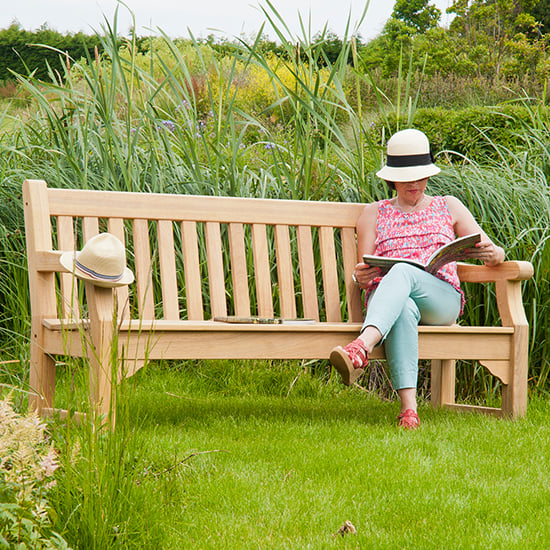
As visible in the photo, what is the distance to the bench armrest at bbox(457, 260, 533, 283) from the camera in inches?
134

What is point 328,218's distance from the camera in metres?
3.76

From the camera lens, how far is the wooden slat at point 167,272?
11.1 ft

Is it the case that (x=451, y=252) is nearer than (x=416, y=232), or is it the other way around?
(x=451, y=252)

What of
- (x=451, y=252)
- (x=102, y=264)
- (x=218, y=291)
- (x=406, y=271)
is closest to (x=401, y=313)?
(x=406, y=271)

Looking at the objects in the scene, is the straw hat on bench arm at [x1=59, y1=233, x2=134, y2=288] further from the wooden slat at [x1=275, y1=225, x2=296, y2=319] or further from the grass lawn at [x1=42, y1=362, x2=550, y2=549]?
the wooden slat at [x1=275, y1=225, x2=296, y2=319]

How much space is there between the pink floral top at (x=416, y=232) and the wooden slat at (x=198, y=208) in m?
0.26

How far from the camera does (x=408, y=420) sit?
3.08 m

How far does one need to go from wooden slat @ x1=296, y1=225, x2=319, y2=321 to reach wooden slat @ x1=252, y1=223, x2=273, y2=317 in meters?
0.18

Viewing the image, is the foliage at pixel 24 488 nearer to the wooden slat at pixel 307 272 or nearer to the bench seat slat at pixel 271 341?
the bench seat slat at pixel 271 341

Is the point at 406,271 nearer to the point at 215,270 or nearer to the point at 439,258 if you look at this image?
the point at 439,258

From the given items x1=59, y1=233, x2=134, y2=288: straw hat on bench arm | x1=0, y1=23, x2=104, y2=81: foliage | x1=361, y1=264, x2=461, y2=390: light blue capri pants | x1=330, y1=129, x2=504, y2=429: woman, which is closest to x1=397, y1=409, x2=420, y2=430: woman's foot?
x1=330, y1=129, x2=504, y2=429: woman

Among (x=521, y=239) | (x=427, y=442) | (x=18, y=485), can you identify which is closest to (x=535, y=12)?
(x=521, y=239)

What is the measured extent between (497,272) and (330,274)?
82 cm

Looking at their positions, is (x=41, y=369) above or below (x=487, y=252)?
below
